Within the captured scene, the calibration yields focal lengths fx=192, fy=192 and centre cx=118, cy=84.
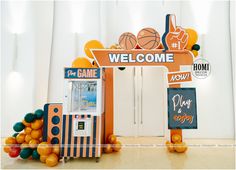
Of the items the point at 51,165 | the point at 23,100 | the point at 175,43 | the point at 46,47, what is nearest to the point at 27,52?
the point at 46,47

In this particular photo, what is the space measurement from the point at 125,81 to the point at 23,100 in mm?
2251

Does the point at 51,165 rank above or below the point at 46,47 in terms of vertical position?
below

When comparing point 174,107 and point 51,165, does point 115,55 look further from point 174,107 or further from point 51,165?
point 51,165

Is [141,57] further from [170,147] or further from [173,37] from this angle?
[170,147]

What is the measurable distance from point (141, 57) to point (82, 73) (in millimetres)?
941

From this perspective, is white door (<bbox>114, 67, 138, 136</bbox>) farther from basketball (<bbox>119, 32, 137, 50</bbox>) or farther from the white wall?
the white wall

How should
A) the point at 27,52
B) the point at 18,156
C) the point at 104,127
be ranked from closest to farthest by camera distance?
the point at 18,156 → the point at 104,127 → the point at 27,52

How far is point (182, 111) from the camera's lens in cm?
287

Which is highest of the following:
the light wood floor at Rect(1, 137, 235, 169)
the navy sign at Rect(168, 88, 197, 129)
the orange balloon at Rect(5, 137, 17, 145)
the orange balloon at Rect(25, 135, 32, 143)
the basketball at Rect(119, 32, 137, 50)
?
the basketball at Rect(119, 32, 137, 50)

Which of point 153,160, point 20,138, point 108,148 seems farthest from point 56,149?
point 153,160

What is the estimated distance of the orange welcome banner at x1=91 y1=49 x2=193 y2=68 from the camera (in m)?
2.97

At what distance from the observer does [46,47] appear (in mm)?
Result: 4266

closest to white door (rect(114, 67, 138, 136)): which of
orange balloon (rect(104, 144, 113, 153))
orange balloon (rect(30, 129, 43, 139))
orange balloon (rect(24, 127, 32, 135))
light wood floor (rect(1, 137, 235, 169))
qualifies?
light wood floor (rect(1, 137, 235, 169))

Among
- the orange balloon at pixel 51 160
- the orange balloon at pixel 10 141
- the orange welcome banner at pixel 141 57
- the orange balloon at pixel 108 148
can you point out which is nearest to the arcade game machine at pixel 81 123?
the orange balloon at pixel 51 160
